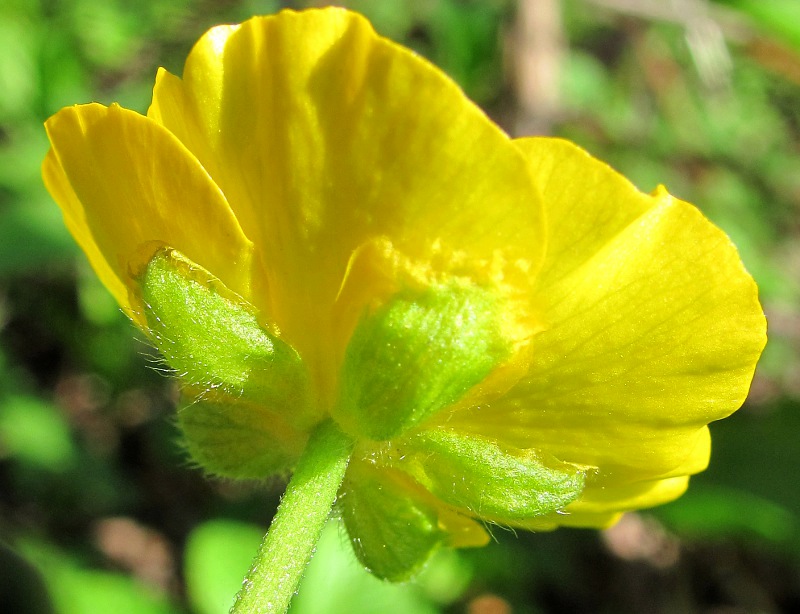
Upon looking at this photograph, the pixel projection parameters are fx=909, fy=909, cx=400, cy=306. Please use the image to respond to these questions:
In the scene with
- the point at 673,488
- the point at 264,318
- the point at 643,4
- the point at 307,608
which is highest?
the point at 264,318

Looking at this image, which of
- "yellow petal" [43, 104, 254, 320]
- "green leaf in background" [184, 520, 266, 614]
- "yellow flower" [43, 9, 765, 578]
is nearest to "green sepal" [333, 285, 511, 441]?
"yellow flower" [43, 9, 765, 578]

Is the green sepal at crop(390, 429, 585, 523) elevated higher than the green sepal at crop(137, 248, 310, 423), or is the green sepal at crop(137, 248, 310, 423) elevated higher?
the green sepal at crop(137, 248, 310, 423)

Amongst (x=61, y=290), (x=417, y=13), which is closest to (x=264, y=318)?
(x=61, y=290)

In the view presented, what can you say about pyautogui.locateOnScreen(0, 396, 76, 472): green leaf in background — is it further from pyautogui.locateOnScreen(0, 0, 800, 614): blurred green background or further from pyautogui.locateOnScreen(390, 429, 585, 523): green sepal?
pyautogui.locateOnScreen(390, 429, 585, 523): green sepal

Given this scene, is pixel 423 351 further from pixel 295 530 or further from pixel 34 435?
pixel 34 435

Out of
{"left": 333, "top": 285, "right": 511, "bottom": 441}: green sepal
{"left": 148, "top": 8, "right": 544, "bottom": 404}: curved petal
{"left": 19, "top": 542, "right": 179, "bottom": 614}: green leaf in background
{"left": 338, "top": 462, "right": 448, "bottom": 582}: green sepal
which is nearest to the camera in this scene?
{"left": 148, "top": 8, "right": 544, "bottom": 404}: curved petal

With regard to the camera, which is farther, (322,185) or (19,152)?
(19,152)

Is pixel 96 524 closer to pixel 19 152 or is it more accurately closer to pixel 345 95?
pixel 19 152

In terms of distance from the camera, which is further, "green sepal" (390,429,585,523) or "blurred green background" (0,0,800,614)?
"blurred green background" (0,0,800,614)

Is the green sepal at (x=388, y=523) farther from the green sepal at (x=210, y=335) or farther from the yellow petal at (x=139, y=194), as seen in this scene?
the yellow petal at (x=139, y=194)
